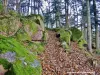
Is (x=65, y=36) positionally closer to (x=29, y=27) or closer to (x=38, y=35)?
(x=38, y=35)

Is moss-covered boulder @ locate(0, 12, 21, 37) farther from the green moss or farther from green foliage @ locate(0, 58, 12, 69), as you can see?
green foliage @ locate(0, 58, 12, 69)

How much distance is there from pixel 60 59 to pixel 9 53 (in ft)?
20.9

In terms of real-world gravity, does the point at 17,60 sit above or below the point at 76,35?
above

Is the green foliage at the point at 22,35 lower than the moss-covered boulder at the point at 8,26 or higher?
lower

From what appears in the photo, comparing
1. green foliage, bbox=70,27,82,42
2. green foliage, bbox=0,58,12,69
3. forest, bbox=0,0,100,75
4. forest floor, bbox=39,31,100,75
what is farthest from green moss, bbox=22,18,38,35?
green foliage, bbox=0,58,12,69

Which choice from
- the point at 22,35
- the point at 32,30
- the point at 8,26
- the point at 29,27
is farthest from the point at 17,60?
the point at 32,30

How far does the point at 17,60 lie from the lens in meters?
4.29

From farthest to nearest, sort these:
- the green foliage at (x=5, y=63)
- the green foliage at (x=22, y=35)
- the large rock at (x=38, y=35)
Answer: the large rock at (x=38, y=35) → the green foliage at (x=22, y=35) → the green foliage at (x=5, y=63)

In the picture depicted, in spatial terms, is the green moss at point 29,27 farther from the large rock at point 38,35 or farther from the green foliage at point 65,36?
the green foliage at point 65,36

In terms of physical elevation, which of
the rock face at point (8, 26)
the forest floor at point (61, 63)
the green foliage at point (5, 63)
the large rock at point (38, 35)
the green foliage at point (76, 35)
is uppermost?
the rock face at point (8, 26)

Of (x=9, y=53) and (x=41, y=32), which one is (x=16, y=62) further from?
(x=41, y=32)

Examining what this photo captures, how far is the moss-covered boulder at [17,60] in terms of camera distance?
4094mm

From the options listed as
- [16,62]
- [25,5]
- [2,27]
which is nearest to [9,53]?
[16,62]

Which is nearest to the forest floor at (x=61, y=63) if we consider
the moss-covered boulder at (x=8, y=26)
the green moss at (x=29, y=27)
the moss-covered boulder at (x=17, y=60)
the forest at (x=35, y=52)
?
the forest at (x=35, y=52)
